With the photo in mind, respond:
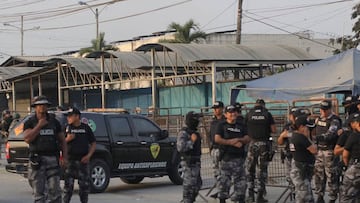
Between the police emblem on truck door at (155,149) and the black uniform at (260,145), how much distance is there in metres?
3.58

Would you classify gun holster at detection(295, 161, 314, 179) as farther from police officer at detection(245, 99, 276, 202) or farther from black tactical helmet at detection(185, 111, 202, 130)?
police officer at detection(245, 99, 276, 202)

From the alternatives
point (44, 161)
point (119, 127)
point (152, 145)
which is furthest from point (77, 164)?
point (152, 145)

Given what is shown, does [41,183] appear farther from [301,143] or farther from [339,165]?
[339,165]

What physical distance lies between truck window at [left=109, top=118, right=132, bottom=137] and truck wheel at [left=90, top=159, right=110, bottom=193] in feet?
2.65

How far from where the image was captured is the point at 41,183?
9.45 m

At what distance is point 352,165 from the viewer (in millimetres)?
8945

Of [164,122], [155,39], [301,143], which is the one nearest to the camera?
[301,143]

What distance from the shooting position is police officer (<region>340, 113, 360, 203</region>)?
348 inches

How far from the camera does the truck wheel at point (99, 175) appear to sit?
45.5ft

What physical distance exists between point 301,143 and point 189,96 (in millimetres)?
24625

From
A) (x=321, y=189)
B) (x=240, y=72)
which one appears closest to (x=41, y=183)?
(x=321, y=189)

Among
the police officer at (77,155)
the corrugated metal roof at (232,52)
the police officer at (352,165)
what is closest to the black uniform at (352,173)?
the police officer at (352,165)

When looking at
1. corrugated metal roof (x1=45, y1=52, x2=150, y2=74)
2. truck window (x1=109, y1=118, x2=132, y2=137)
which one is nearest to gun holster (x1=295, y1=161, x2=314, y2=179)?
truck window (x1=109, y1=118, x2=132, y2=137)

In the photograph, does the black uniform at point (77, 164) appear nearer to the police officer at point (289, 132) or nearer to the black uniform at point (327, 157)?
the police officer at point (289, 132)
